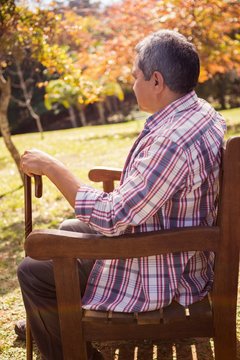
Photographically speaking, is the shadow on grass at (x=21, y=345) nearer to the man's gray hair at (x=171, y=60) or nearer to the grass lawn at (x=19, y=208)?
the grass lawn at (x=19, y=208)

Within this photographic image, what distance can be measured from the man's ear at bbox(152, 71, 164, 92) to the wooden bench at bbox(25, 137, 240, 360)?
1.31ft

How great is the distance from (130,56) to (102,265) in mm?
9119

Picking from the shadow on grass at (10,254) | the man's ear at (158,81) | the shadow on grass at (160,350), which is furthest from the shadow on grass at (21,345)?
the man's ear at (158,81)

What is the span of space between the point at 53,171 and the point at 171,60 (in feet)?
2.26

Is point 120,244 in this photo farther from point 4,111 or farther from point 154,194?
point 4,111

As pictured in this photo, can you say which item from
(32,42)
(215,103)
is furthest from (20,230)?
(215,103)

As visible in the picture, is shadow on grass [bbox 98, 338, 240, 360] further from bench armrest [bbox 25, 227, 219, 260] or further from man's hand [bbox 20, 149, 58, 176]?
man's hand [bbox 20, 149, 58, 176]

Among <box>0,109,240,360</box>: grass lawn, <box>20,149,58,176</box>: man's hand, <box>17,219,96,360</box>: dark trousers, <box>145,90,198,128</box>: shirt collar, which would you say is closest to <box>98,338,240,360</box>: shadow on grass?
<box>0,109,240,360</box>: grass lawn

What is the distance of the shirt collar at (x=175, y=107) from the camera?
2.08m

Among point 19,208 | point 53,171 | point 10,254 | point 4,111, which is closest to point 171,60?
point 53,171

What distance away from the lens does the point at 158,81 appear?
81.0 inches

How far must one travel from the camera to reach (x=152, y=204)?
6.41 feet

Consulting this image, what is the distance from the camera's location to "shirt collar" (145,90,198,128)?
2.08m

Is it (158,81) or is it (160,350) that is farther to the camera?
(160,350)
